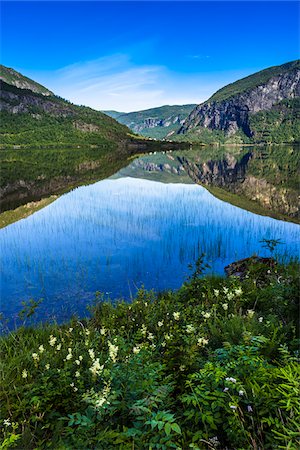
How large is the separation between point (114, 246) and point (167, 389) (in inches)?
664

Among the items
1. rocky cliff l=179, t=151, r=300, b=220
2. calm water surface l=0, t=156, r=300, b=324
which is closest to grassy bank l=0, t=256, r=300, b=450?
calm water surface l=0, t=156, r=300, b=324

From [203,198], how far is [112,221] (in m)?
15.2

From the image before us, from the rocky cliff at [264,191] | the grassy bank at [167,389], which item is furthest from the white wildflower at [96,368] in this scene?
the rocky cliff at [264,191]

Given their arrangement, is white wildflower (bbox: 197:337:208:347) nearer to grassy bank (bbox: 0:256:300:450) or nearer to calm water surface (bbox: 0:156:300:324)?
grassy bank (bbox: 0:256:300:450)

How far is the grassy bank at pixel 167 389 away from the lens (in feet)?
11.5

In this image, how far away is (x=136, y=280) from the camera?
15500 millimetres

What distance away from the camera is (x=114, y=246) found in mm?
20672

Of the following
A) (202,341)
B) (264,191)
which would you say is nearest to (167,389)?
(202,341)

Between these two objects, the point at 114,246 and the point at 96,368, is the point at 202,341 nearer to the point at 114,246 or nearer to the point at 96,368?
the point at 96,368

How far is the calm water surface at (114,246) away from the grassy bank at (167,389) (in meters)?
5.97

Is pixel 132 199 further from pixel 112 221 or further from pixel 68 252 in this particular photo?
pixel 68 252

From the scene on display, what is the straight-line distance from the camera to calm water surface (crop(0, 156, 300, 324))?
1475 centimetres

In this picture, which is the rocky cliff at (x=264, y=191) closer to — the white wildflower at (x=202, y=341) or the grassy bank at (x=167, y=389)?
the grassy bank at (x=167, y=389)

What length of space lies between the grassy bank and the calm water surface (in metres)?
5.97
